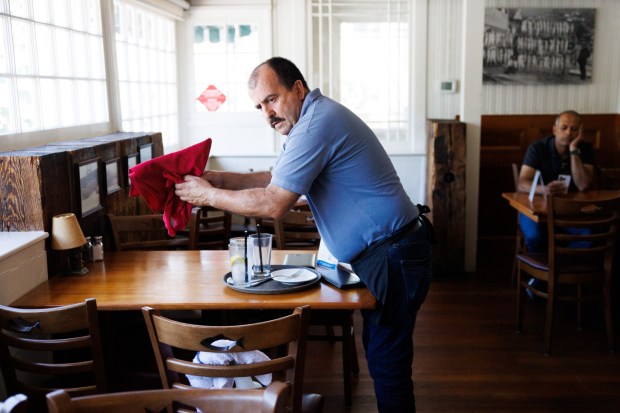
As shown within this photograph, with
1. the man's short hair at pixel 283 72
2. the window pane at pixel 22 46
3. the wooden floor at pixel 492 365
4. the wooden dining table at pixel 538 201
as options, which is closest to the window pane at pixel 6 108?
the window pane at pixel 22 46

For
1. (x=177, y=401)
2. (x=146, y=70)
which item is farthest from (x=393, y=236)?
(x=146, y=70)

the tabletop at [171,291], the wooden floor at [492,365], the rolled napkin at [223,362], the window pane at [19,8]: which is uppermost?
the window pane at [19,8]

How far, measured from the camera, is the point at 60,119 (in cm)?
358

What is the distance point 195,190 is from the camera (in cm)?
247

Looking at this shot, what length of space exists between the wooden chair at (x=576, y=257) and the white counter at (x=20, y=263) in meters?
2.74

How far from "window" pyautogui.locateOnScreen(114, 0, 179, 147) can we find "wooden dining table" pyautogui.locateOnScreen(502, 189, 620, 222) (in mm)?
2827

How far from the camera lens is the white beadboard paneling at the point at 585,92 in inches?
239

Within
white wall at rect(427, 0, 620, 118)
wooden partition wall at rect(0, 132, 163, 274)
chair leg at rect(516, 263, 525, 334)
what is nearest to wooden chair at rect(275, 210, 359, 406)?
wooden partition wall at rect(0, 132, 163, 274)

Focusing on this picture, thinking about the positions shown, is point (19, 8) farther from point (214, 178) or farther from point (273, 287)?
point (273, 287)

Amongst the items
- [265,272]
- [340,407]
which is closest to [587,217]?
[340,407]

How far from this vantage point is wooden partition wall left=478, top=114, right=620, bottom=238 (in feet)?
20.3

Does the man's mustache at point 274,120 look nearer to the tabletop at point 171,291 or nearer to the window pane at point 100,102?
the tabletop at point 171,291

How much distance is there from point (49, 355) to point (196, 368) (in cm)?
128

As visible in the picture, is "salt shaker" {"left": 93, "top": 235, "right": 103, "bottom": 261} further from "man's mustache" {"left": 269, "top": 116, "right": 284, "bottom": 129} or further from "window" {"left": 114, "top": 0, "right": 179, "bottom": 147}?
"window" {"left": 114, "top": 0, "right": 179, "bottom": 147}
